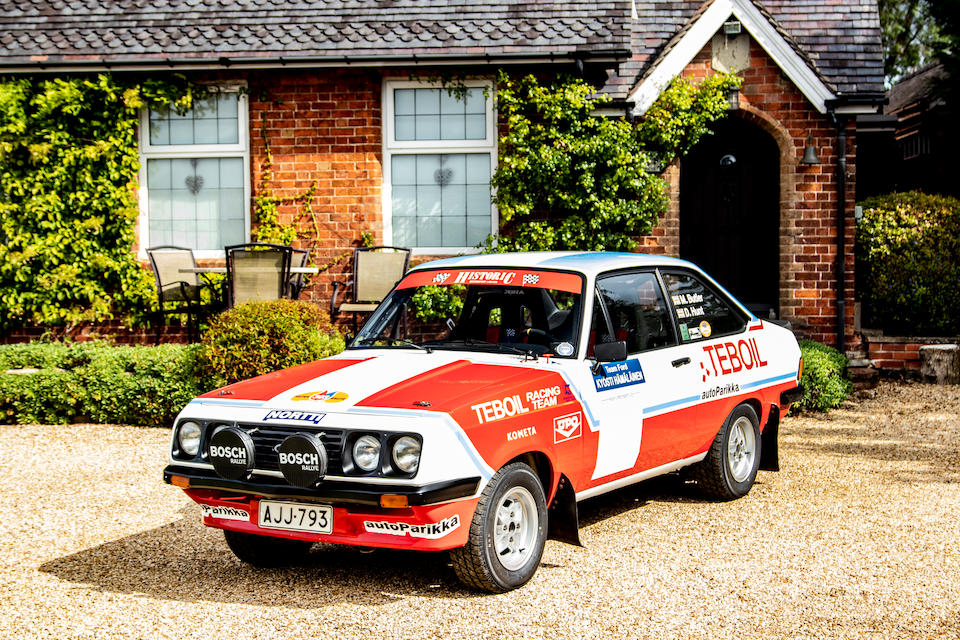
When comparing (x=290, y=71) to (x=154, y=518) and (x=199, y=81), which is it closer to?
(x=199, y=81)

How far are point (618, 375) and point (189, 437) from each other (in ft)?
7.63

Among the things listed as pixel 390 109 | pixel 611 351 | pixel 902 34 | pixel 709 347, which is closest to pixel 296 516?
pixel 611 351

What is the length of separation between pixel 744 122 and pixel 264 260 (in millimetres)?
6365

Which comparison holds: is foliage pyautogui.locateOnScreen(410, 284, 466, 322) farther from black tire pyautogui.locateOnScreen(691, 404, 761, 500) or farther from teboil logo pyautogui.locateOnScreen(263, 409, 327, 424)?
teboil logo pyautogui.locateOnScreen(263, 409, 327, 424)

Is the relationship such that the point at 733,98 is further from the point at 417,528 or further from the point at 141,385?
the point at 417,528

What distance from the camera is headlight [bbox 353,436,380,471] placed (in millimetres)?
4621

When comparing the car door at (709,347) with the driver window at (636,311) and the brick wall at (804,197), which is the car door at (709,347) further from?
the brick wall at (804,197)

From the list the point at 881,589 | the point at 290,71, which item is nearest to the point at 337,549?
the point at 881,589

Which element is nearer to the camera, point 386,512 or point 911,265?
point 386,512

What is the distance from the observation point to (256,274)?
10.8 m

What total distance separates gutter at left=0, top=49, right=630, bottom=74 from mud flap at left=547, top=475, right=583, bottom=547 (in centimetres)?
724

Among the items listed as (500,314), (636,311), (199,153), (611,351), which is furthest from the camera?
(199,153)

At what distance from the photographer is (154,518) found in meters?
6.67

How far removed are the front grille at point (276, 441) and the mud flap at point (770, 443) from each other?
3808 millimetres
